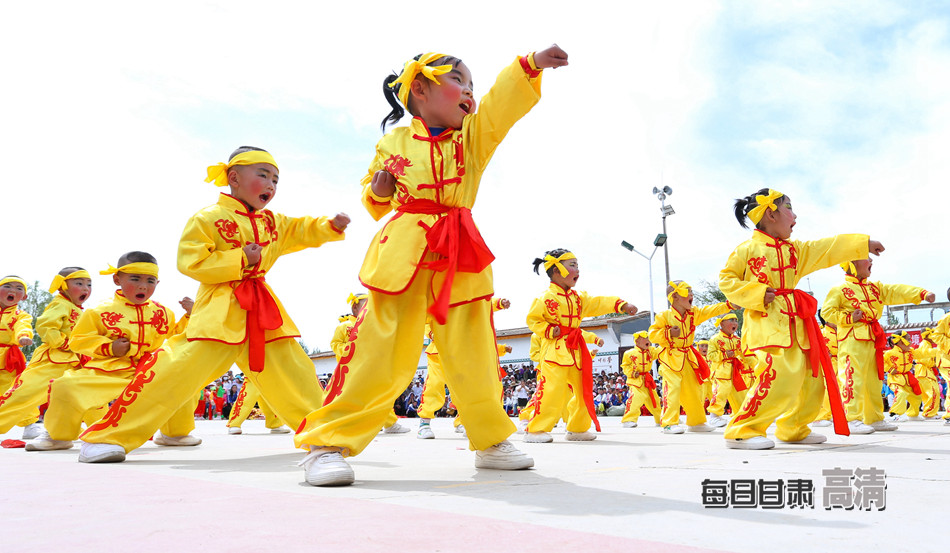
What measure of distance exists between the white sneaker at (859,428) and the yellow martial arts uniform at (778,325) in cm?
236

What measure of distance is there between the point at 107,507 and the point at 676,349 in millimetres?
8117

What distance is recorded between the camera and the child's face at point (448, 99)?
389 cm

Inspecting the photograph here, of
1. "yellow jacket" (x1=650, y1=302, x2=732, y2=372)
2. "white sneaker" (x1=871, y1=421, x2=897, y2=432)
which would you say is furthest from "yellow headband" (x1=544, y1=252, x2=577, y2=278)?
"white sneaker" (x1=871, y1=421, x2=897, y2=432)

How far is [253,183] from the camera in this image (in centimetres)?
527

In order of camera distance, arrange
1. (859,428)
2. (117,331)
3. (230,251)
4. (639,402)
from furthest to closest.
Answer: (639,402) < (859,428) < (117,331) < (230,251)

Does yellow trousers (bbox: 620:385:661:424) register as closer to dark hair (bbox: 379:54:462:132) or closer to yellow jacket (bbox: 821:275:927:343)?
yellow jacket (bbox: 821:275:927:343)

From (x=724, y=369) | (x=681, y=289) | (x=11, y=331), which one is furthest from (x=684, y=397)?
(x=11, y=331)

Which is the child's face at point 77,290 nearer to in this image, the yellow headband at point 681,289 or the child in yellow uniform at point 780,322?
the child in yellow uniform at point 780,322

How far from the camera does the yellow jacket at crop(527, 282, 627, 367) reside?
7.68 m

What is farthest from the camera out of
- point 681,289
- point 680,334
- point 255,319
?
point 681,289

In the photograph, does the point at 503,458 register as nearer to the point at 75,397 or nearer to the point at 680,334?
the point at 75,397

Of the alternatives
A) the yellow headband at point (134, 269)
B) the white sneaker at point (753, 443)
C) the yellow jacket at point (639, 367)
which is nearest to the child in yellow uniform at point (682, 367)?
the yellow jacket at point (639, 367)

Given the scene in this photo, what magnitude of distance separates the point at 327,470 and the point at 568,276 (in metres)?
5.16

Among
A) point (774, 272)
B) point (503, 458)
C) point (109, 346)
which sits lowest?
point (503, 458)
